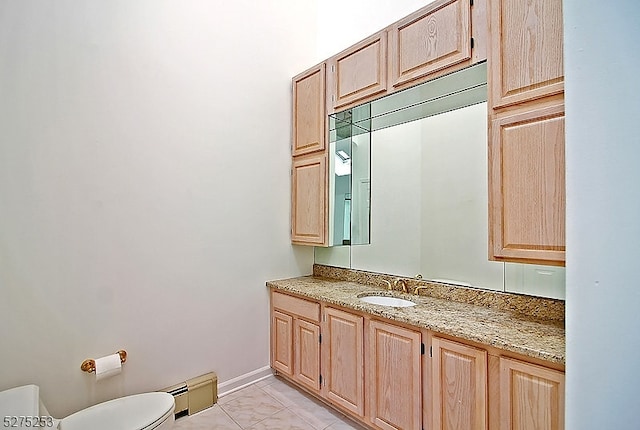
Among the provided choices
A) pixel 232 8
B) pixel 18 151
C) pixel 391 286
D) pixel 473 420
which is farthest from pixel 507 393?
→ pixel 232 8

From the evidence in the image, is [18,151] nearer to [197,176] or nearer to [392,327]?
[197,176]

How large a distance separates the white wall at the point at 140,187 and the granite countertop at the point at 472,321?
658 millimetres

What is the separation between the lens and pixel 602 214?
828mm

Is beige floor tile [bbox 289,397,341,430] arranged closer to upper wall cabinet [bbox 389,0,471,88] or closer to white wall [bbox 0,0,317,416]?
white wall [bbox 0,0,317,416]

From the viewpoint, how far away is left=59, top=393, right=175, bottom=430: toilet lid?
167 cm

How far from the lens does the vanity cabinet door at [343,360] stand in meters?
2.08

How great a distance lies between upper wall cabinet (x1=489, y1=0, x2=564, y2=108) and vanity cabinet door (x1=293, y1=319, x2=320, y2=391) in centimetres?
176

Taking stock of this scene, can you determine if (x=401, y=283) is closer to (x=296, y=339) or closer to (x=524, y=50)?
(x=296, y=339)

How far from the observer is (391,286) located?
8.26 feet

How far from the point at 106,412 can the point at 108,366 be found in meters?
0.24

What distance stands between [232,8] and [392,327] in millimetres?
2454

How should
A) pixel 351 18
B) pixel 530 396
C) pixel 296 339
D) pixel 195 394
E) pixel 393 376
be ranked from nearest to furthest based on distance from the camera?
pixel 530 396
pixel 393 376
pixel 195 394
pixel 296 339
pixel 351 18

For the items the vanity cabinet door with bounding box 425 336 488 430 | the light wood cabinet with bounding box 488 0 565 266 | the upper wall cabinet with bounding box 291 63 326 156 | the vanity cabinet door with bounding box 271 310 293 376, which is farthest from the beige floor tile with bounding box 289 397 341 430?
the upper wall cabinet with bounding box 291 63 326 156

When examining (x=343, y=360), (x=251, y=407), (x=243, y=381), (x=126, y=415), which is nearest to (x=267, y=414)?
(x=251, y=407)
